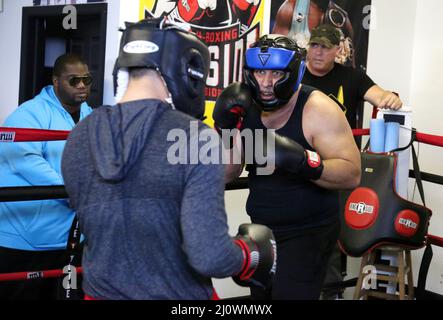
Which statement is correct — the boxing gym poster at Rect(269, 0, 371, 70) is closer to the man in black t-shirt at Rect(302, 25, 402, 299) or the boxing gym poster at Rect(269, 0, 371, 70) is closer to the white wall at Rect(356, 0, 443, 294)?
the white wall at Rect(356, 0, 443, 294)

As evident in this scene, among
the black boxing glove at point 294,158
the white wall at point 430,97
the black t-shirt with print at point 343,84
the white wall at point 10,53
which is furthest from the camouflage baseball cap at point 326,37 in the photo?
the white wall at point 10,53

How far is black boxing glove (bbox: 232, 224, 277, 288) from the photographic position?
4.38ft

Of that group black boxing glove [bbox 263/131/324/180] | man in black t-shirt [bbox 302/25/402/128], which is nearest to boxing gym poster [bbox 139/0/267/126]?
man in black t-shirt [bbox 302/25/402/128]

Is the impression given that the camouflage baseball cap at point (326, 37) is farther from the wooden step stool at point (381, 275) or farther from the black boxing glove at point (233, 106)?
the black boxing glove at point (233, 106)

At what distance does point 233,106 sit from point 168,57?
2.81 ft

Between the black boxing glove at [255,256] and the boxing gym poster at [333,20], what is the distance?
2.66m

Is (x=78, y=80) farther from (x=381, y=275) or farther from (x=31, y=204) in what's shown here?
(x=381, y=275)

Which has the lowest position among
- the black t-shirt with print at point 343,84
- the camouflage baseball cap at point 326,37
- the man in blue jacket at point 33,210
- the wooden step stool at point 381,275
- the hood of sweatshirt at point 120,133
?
the wooden step stool at point 381,275

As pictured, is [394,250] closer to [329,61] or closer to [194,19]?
[329,61]

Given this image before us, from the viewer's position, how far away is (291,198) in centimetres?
215

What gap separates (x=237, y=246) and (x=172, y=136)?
0.94ft

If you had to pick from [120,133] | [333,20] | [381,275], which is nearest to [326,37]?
[333,20]

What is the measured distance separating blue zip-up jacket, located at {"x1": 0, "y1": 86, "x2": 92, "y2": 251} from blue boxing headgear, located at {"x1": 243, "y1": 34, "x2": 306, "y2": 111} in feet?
3.56

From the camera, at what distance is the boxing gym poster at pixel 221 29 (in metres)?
3.60
